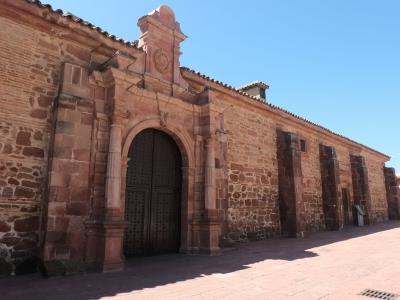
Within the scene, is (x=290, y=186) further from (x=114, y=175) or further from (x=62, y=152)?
(x=62, y=152)

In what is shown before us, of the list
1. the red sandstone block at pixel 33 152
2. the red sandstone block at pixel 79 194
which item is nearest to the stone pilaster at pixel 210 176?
the red sandstone block at pixel 79 194

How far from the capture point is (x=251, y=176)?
1041cm

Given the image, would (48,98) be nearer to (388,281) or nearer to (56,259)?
(56,259)

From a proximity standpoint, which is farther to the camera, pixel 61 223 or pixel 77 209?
pixel 77 209

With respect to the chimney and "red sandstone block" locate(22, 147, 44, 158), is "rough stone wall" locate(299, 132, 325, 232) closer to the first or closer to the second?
the chimney

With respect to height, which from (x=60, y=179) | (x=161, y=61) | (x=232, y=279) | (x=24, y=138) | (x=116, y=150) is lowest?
(x=232, y=279)

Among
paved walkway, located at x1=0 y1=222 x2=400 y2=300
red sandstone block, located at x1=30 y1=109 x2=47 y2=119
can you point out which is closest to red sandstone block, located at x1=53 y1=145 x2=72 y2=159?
red sandstone block, located at x1=30 y1=109 x2=47 y2=119

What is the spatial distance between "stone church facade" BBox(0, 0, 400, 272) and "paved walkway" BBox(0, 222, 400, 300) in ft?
2.36

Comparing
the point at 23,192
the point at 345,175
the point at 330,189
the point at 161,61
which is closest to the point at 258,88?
the point at 330,189

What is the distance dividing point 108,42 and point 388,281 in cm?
670

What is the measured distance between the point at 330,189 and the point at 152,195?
32.5 ft

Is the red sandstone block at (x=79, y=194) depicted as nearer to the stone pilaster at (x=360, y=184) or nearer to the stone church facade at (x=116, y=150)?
the stone church facade at (x=116, y=150)

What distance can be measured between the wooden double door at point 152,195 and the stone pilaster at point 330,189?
8.75m

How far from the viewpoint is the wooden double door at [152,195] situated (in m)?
6.87
